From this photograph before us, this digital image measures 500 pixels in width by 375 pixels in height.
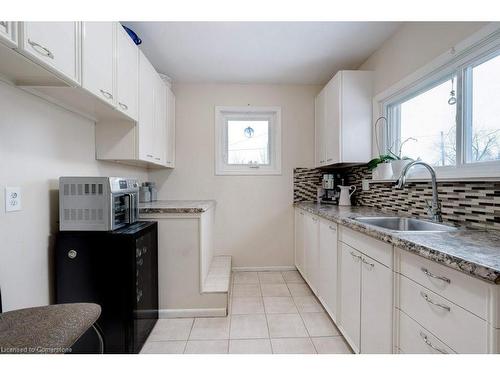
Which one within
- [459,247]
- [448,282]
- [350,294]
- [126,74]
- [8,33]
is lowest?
[350,294]

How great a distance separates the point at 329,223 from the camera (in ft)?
6.41

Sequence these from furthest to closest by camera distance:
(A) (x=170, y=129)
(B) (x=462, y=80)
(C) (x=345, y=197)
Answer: (A) (x=170, y=129) → (C) (x=345, y=197) → (B) (x=462, y=80)

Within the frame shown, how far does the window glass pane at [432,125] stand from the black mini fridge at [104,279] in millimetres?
2177

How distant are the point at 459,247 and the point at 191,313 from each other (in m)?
1.94

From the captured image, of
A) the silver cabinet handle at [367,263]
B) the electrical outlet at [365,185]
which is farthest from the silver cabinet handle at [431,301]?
Result: the electrical outlet at [365,185]

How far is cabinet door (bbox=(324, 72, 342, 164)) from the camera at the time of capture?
96.8 inches

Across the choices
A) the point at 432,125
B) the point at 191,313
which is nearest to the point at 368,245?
the point at 432,125

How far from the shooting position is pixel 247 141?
10.8ft

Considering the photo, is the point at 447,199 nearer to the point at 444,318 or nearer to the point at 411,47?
the point at 444,318

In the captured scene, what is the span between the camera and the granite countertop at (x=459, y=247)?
0.73 meters

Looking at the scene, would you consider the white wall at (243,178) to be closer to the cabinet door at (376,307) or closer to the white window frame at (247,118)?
the white window frame at (247,118)

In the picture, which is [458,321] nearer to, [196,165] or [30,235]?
[30,235]
